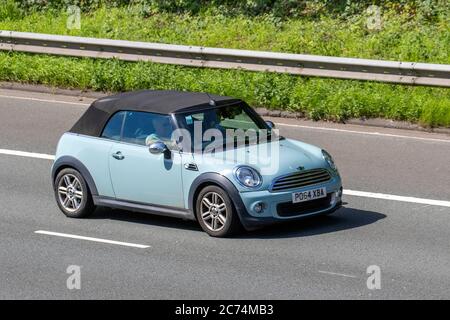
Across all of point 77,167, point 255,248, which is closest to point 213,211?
point 255,248

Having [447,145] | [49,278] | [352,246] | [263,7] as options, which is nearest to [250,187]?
[352,246]

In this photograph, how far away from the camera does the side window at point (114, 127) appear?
47.0ft

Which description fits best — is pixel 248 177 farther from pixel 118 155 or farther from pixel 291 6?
pixel 291 6

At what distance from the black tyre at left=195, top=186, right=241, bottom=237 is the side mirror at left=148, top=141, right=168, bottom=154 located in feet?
2.22

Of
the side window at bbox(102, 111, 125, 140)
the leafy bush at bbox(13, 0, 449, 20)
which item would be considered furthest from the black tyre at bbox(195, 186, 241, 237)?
the leafy bush at bbox(13, 0, 449, 20)

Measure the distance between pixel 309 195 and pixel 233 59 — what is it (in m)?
8.12

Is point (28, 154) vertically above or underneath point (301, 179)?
underneath

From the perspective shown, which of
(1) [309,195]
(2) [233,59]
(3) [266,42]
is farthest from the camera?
(3) [266,42]

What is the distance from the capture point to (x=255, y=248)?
12844mm

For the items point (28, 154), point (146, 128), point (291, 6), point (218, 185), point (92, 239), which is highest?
point (291, 6)

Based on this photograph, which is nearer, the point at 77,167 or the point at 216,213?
the point at 216,213

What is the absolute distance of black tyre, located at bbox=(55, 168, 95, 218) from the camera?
14422mm
